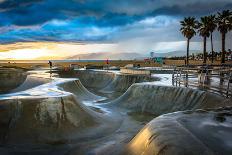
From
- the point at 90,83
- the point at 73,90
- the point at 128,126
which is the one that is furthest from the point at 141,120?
the point at 90,83

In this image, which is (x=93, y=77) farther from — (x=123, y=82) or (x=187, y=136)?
(x=187, y=136)

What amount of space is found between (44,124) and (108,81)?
30.5m

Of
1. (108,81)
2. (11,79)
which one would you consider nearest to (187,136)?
(108,81)

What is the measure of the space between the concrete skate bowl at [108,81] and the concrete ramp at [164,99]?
804 centimetres

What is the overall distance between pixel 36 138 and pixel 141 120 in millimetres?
7880

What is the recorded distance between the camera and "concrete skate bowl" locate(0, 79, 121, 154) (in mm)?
14686

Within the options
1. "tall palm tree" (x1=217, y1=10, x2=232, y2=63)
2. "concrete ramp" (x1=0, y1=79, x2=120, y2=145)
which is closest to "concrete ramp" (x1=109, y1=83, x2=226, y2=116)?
"concrete ramp" (x1=0, y1=79, x2=120, y2=145)

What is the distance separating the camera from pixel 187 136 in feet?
26.5

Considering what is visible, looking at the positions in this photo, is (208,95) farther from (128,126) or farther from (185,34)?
(185,34)

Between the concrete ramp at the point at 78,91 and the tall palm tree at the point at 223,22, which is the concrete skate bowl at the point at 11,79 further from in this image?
the tall palm tree at the point at 223,22

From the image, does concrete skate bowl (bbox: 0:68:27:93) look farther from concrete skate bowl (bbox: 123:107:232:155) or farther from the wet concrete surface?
concrete skate bowl (bbox: 123:107:232:155)

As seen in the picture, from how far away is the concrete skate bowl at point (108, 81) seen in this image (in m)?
38.4

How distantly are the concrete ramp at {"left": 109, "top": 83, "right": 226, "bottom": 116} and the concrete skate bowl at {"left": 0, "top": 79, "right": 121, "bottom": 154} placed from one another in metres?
4.73

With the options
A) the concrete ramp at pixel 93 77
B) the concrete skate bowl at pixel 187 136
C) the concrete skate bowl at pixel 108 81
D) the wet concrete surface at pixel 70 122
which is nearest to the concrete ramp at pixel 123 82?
the concrete skate bowl at pixel 108 81
